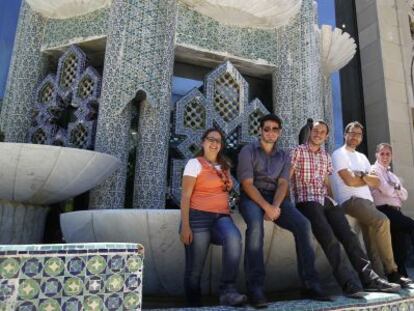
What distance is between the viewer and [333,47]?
6539mm

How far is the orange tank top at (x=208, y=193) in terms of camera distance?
8.55 feet

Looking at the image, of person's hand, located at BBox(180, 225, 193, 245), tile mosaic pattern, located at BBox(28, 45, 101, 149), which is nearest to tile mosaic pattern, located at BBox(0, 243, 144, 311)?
person's hand, located at BBox(180, 225, 193, 245)

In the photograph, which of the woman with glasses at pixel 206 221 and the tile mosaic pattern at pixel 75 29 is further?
the tile mosaic pattern at pixel 75 29

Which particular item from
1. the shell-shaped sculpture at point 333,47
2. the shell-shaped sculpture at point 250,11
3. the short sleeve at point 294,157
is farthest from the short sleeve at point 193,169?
the shell-shaped sculpture at point 333,47

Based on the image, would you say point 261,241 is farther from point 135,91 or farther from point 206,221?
point 135,91

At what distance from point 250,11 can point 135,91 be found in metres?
2.11

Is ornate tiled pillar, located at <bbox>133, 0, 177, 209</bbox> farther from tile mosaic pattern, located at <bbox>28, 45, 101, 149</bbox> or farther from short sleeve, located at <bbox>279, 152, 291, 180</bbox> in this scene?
short sleeve, located at <bbox>279, 152, 291, 180</bbox>

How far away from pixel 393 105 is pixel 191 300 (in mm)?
6871

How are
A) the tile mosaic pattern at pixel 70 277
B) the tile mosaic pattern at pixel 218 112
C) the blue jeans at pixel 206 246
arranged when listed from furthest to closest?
the tile mosaic pattern at pixel 218 112 < the blue jeans at pixel 206 246 < the tile mosaic pattern at pixel 70 277

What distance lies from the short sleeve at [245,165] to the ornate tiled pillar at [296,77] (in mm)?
2952

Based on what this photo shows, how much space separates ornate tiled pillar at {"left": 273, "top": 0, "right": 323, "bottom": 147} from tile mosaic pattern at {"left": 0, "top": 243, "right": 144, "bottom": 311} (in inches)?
163

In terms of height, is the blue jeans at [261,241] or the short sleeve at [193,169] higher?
the short sleeve at [193,169]

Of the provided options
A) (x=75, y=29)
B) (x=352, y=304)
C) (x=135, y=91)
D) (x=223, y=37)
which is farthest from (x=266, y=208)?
(x=75, y=29)

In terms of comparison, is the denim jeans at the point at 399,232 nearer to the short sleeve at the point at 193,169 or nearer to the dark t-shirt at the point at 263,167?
the dark t-shirt at the point at 263,167
